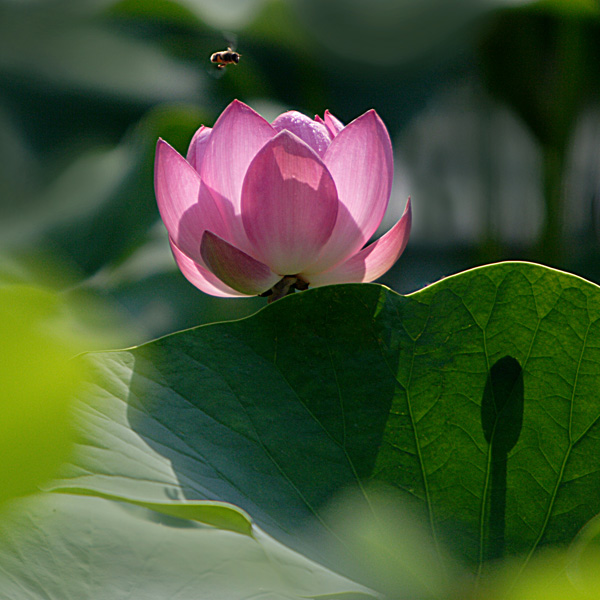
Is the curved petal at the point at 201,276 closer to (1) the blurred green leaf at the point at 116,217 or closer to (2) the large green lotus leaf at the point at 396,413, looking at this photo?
(2) the large green lotus leaf at the point at 396,413

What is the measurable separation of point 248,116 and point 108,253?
2.32 ft

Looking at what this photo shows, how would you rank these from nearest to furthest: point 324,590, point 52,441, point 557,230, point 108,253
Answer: point 52,441, point 324,590, point 108,253, point 557,230

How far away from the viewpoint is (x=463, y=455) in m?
0.32

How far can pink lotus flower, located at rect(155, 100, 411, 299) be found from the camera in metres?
0.34

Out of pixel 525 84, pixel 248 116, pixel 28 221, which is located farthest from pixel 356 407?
pixel 525 84

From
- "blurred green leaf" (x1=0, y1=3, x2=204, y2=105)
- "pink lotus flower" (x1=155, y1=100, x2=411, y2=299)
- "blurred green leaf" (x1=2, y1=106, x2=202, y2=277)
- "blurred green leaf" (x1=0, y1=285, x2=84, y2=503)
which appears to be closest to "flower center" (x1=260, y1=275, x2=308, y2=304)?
"pink lotus flower" (x1=155, y1=100, x2=411, y2=299)

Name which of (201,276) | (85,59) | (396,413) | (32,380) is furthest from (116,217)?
(32,380)

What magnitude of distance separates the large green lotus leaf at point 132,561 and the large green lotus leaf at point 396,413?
0.04m

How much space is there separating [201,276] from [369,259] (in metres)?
0.10

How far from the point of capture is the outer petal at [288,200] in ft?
1.09

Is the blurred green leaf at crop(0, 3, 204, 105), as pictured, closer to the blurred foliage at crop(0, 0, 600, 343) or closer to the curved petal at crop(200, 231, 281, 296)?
the blurred foliage at crop(0, 0, 600, 343)

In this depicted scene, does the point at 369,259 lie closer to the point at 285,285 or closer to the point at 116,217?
the point at 285,285

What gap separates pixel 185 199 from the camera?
1.18 feet

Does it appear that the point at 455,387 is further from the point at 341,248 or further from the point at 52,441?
the point at 52,441
